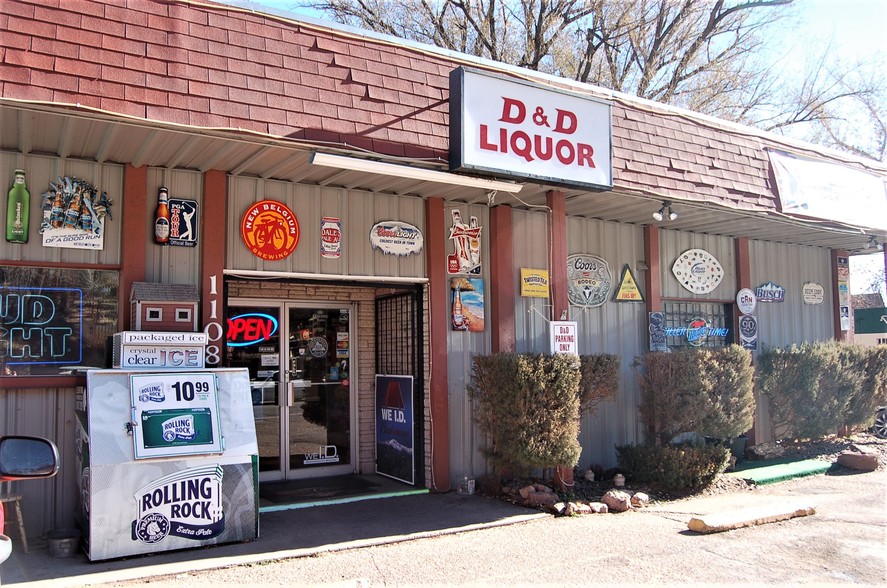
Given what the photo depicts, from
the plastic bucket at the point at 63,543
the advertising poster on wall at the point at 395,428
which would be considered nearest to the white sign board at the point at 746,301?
the advertising poster on wall at the point at 395,428

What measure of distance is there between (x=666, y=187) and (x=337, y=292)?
417 cm

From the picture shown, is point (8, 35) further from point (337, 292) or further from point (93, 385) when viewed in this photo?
point (337, 292)

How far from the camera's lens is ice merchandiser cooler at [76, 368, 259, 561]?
18.3 ft

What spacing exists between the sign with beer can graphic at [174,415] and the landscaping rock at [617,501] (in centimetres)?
407

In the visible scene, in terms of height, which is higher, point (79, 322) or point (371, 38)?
point (371, 38)

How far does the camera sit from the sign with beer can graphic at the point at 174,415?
19.1ft

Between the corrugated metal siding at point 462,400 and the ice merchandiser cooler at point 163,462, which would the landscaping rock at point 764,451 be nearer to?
the corrugated metal siding at point 462,400

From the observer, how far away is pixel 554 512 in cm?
739

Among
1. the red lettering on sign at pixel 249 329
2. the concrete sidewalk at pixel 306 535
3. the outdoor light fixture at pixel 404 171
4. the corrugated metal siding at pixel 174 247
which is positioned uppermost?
the outdoor light fixture at pixel 404 171

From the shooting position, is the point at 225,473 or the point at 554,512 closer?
the point at 225,473

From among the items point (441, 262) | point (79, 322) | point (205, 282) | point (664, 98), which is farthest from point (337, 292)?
point (664, 98)

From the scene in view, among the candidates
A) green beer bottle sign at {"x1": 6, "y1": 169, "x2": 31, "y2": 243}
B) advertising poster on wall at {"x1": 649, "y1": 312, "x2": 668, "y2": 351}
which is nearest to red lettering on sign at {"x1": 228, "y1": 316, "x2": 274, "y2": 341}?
green beer bottle sign at {"x1": 6, "y1": 169, "x2": 31, "y2": 243}

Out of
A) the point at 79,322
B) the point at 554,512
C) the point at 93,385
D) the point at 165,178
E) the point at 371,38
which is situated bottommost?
the point at 554,512

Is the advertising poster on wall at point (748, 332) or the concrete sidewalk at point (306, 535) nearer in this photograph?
→ the concrete sidewalk at point (306, 535)
